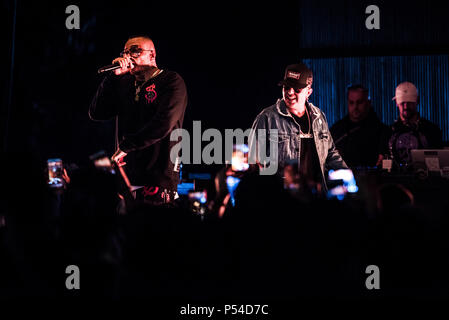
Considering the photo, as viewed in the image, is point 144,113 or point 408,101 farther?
point 408,101

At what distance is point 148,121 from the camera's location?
12.0 feet

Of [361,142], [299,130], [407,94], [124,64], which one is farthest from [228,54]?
[124,64]

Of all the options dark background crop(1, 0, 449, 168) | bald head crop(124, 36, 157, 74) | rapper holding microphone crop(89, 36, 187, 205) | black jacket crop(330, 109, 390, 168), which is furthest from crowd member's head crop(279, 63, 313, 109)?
dark background crop(1, 0, 449, 168)

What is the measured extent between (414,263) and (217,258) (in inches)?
36.0

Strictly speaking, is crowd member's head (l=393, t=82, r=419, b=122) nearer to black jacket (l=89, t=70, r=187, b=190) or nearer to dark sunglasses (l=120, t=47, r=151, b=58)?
black jacket (l=89, t=70, r=187, b=190)

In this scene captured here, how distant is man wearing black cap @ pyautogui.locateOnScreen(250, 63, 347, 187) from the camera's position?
12.9ft

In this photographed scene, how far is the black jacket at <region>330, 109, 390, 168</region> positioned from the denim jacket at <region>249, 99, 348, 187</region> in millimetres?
1214

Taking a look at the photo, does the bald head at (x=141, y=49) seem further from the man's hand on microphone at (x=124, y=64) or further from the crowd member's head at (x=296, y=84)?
the crowd member's head at (x=296, y=84)

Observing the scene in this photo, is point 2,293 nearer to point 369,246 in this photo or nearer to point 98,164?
point 98,164

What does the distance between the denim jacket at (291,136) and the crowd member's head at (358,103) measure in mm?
1328

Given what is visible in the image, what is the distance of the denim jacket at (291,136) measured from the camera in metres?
3.94

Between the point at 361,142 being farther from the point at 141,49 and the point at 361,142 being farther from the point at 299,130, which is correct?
the point at 141,49

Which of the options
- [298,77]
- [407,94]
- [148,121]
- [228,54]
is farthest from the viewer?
[228,54]

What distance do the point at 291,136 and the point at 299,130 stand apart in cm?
8
